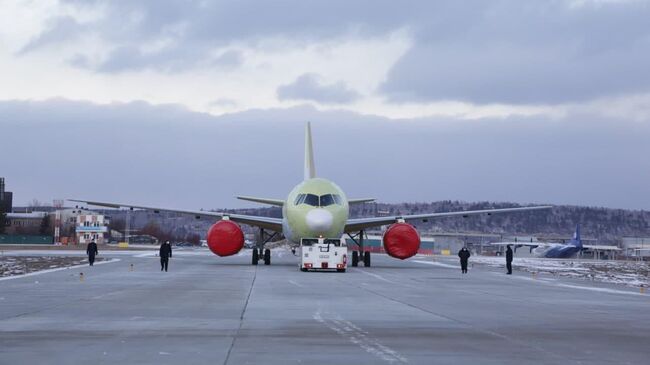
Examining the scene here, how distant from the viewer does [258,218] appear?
50.9m

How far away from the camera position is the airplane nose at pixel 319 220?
4472 centimetres

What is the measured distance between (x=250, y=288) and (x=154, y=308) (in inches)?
345

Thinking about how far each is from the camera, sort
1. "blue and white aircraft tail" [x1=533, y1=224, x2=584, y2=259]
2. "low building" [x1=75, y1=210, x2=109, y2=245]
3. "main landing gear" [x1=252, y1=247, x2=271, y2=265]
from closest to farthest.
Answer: "main landing gear" [x1=252, y1=247, x2=271, y2=265]
"blue and white aircraft tail" [x1=533, y1=224, x2=584, y2=259]
"low building" [x1=75, y1=210, x2=109, y2=245]

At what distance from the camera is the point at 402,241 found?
48312 mm

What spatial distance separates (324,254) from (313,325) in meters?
26.5

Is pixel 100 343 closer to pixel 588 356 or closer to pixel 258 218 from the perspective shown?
pixel 588 356

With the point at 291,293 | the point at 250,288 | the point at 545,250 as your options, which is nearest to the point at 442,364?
the point at 291,293

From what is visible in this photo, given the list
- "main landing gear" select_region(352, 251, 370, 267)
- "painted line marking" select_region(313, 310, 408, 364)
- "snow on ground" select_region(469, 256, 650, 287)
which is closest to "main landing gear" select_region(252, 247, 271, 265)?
"main landing gear" select_region(352, 251, 370, 267)

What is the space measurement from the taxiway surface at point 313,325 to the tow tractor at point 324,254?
1245 cm

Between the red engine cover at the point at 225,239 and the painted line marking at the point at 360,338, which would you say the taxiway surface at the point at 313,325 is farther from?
the red engine cover at the point at 225,239

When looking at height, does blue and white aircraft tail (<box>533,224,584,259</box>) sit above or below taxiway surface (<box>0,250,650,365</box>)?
above

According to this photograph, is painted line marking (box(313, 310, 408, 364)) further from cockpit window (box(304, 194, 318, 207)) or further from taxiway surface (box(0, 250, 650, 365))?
cockpit window (box(304, 194, 318, 207))

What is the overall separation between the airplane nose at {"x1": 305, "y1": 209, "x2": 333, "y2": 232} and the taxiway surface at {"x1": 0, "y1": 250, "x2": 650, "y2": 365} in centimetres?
1346

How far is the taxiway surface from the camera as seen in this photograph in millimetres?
12992
